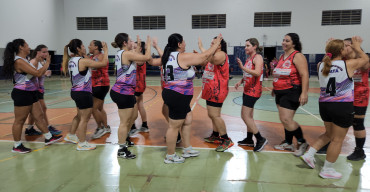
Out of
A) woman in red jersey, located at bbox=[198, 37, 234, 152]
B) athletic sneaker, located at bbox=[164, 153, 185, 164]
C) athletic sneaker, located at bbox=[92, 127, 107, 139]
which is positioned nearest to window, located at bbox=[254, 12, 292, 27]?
woman in red jersey, located at bbox=[198, 37, 234, 152]

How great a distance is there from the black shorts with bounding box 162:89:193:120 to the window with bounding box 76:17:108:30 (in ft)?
73.0

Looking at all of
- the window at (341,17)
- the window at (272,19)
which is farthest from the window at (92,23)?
the window at (341,17)

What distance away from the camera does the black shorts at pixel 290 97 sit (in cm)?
406

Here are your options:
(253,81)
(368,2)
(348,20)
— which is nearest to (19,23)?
(253,81)

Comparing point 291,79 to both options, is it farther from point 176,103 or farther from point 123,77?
point 123,77

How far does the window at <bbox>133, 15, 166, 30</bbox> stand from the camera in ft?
76.3

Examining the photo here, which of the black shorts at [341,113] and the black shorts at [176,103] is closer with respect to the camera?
the black shorts at [341,113]

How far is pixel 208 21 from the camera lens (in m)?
22.7

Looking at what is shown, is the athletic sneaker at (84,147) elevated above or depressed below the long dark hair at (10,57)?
below

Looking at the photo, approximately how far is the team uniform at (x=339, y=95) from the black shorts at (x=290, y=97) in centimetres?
68

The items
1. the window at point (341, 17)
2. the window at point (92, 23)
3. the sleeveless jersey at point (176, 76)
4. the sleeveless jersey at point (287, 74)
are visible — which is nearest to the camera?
the sleeveless jersey at point (176, 76)

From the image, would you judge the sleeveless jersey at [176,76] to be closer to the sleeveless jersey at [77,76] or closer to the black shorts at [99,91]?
the sleeveless jersey at [77,76]

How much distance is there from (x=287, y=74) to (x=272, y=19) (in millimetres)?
19917

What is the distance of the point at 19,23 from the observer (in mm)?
18969
